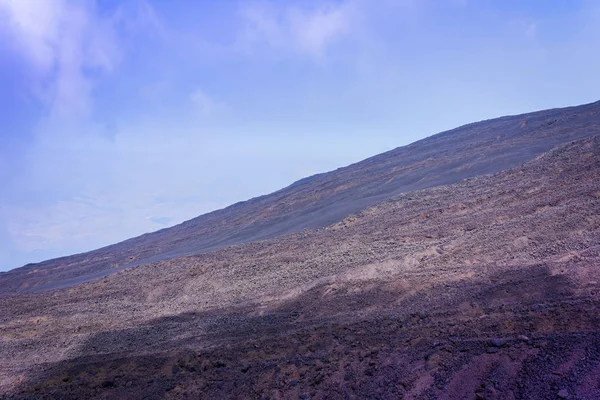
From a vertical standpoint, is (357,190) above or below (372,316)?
above

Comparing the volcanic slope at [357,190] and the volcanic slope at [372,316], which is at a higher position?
the volcanic slope at [357,190]

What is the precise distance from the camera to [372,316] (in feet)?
35.5

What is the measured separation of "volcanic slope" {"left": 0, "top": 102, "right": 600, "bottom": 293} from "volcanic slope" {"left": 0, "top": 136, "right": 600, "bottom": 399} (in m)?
6.78

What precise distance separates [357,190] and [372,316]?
23179 mm

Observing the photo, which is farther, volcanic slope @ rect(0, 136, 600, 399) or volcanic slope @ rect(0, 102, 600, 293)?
volcanic slope @ rect(0, 102, 600, 293)

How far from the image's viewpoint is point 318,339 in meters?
9.98

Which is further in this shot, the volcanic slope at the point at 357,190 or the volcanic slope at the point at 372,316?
the volcanic slope at the point at 357,190

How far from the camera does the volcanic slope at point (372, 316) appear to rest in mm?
7496

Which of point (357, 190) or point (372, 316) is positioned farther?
point (357, 190)

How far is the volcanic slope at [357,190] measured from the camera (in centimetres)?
2916

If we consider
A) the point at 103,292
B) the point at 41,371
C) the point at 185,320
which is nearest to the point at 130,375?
the point at 41,371

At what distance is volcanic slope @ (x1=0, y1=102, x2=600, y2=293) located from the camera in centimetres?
2916

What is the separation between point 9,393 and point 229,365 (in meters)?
5.32

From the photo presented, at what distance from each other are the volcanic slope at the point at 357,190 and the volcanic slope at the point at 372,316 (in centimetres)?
678
